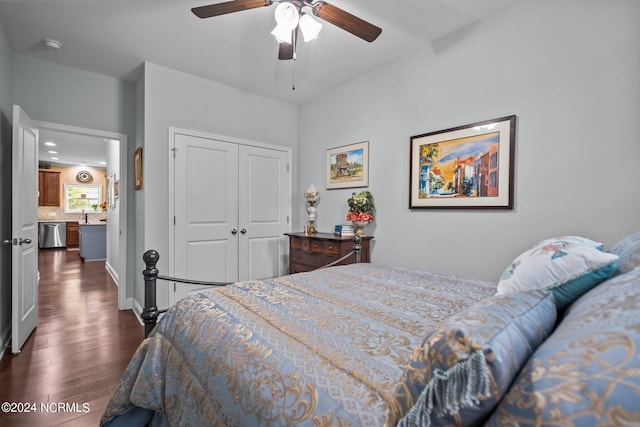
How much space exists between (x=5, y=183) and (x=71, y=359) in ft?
5.76

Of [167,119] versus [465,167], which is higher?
[167,119]

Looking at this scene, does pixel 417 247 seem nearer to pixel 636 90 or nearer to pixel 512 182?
pixel 512 182

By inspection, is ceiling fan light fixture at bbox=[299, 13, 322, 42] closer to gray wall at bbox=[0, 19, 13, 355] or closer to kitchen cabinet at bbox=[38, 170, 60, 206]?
gray wall at bbox=[0, 19, 13, 355]

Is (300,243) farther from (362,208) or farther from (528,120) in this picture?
(528,120)

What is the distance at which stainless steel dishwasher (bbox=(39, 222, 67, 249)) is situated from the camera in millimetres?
8461

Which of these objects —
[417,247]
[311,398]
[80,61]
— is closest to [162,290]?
[80,61]

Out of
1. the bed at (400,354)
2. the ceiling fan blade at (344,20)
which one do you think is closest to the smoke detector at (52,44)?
the ceiling fan blade at (344,20)

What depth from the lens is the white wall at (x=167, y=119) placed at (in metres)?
3.22

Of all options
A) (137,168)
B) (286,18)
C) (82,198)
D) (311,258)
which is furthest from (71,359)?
(82,198)

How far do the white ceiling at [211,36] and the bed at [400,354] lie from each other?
2.10m

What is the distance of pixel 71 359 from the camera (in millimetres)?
2354

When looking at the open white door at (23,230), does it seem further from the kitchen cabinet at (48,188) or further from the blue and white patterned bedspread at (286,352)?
the kitchen cabinet at (48,188)

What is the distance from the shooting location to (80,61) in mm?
3137

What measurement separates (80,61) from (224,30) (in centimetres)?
177
